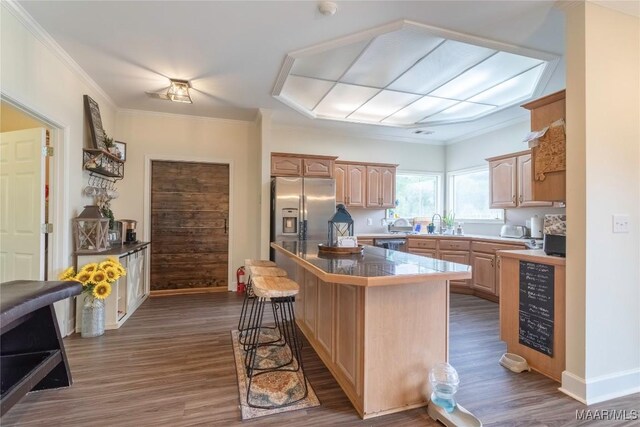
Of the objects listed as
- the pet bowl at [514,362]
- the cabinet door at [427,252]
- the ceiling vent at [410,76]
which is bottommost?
the pet bowl at [514,362]

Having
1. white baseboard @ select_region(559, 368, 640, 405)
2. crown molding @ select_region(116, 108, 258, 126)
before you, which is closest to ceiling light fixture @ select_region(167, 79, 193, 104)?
crown molding @ select_region(116, 108, 258, 126)

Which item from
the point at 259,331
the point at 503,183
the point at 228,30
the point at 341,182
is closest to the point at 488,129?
the point at 503,183

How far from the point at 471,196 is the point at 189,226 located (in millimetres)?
4945

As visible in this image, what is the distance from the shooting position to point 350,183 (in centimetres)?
525

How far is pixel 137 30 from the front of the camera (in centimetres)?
255

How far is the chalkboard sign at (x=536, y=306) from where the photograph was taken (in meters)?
2.23

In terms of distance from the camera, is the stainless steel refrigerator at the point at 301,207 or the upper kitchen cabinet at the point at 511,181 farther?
the stainless steel refrigerator at the point at 301,207

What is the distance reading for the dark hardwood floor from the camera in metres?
1.79

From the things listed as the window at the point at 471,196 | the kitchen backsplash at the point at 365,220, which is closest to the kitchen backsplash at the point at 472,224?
the kitchen backsplash at the point at 365,220

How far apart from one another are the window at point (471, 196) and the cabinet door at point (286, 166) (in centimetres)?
321

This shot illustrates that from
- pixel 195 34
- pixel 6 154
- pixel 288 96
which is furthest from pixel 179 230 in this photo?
pixel 195 34

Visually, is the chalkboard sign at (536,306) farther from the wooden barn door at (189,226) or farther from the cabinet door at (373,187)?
the wooden barn door at (189,226)

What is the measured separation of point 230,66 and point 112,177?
2472 millimetres

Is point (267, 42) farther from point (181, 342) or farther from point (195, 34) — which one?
point (181, 342)
